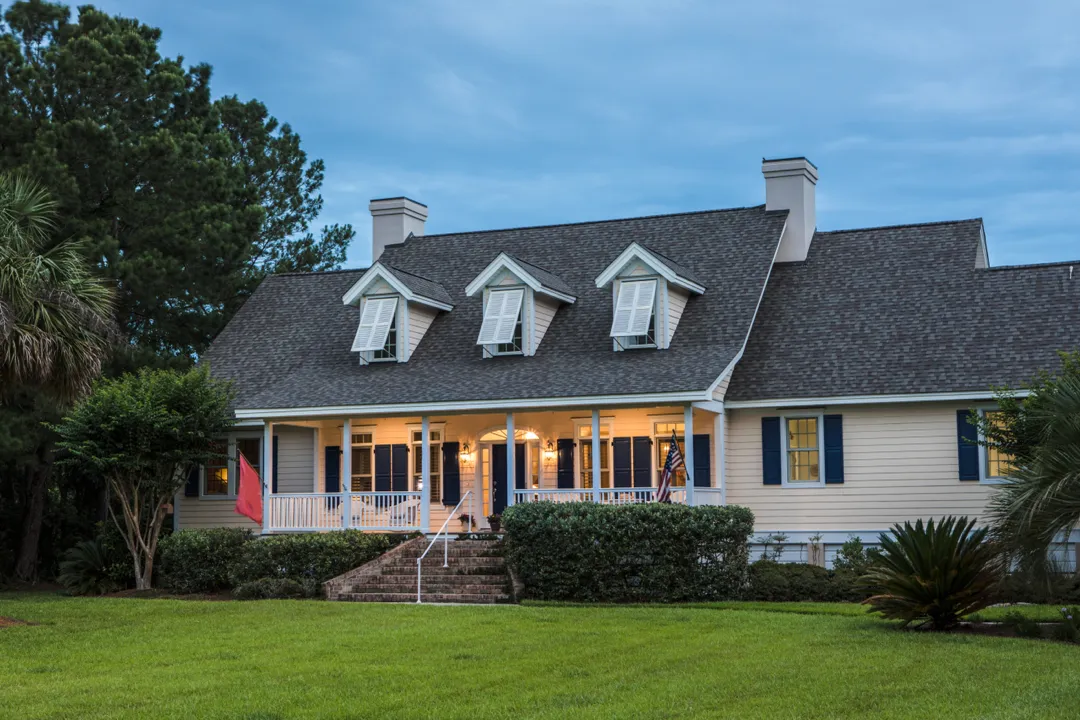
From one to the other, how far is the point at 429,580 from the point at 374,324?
278 inches

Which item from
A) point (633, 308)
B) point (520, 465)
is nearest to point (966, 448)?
point (633, 308)

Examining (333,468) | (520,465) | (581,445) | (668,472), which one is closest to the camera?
(668,472)

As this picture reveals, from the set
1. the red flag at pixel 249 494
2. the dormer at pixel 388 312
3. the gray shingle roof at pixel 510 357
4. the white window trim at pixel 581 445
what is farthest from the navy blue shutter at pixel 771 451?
the red flag at pixel 249 494

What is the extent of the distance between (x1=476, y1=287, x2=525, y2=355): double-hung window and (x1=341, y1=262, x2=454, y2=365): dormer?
5.32 feet

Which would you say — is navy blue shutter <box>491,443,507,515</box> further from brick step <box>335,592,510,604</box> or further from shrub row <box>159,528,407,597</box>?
brick step <box>335,592,510,604</box>

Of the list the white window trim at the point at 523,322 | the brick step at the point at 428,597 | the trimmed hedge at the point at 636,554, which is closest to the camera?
the trimmed hedge at the point at 636,554

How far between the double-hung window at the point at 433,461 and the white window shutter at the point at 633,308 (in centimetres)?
463

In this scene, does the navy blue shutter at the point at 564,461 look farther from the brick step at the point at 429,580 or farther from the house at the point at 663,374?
the brick step at the point at 429,580

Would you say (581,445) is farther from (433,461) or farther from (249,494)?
(249,494)

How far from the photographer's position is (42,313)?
62.8 feet

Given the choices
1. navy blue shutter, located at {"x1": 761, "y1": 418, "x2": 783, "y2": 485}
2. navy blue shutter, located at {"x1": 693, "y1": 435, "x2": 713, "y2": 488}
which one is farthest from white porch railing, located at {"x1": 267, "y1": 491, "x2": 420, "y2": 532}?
navy blue shutter, located at {"x1": 761, "y1": 418, "x2": 783, "y2": 485}

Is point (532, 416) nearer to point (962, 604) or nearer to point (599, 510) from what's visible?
point (599, 510)

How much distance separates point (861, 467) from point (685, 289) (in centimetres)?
512

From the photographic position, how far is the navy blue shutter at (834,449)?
24016 mm
